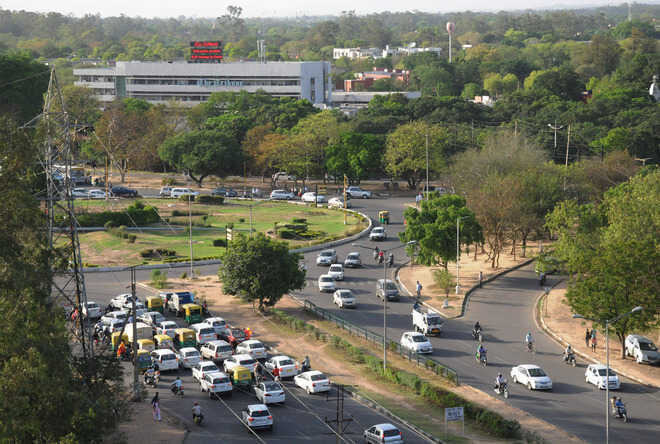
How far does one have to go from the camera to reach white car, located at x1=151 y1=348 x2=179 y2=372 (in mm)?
45000

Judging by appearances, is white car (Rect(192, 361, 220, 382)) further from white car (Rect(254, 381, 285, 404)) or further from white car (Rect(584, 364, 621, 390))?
white car (Rect(584, 364, 621, 390))

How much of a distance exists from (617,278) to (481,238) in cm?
1871

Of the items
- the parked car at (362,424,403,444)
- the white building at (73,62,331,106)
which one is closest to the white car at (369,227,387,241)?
the parked car at (362,424,403,444)

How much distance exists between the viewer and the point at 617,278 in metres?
48.6

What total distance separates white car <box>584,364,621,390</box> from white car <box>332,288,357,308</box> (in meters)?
18.4

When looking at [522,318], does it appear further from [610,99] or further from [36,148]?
[610,99]

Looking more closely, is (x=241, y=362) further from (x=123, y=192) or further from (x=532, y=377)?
(x=123, y=192)

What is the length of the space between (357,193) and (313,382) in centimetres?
6259

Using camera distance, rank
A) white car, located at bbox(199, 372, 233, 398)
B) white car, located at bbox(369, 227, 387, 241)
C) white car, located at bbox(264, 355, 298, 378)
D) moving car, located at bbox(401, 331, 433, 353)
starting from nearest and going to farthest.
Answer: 1. white car, located at bbox(199, 372, 233, 398)
2. white car, located at bbox(264, 355, 298, 378)
3. moving car, located at bbox(401, 331, 433, 353)
4. white car, located at bbox(369, 227, 387, 241)

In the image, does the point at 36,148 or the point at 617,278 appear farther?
Answer: the point at 617,278

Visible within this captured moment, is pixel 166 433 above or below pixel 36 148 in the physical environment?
below

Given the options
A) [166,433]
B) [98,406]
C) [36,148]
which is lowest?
[166,433]

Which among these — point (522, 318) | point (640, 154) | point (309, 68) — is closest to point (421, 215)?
point (522, 318)

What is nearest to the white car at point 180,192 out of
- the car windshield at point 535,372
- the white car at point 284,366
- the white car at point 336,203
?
the white car at point 336,203
